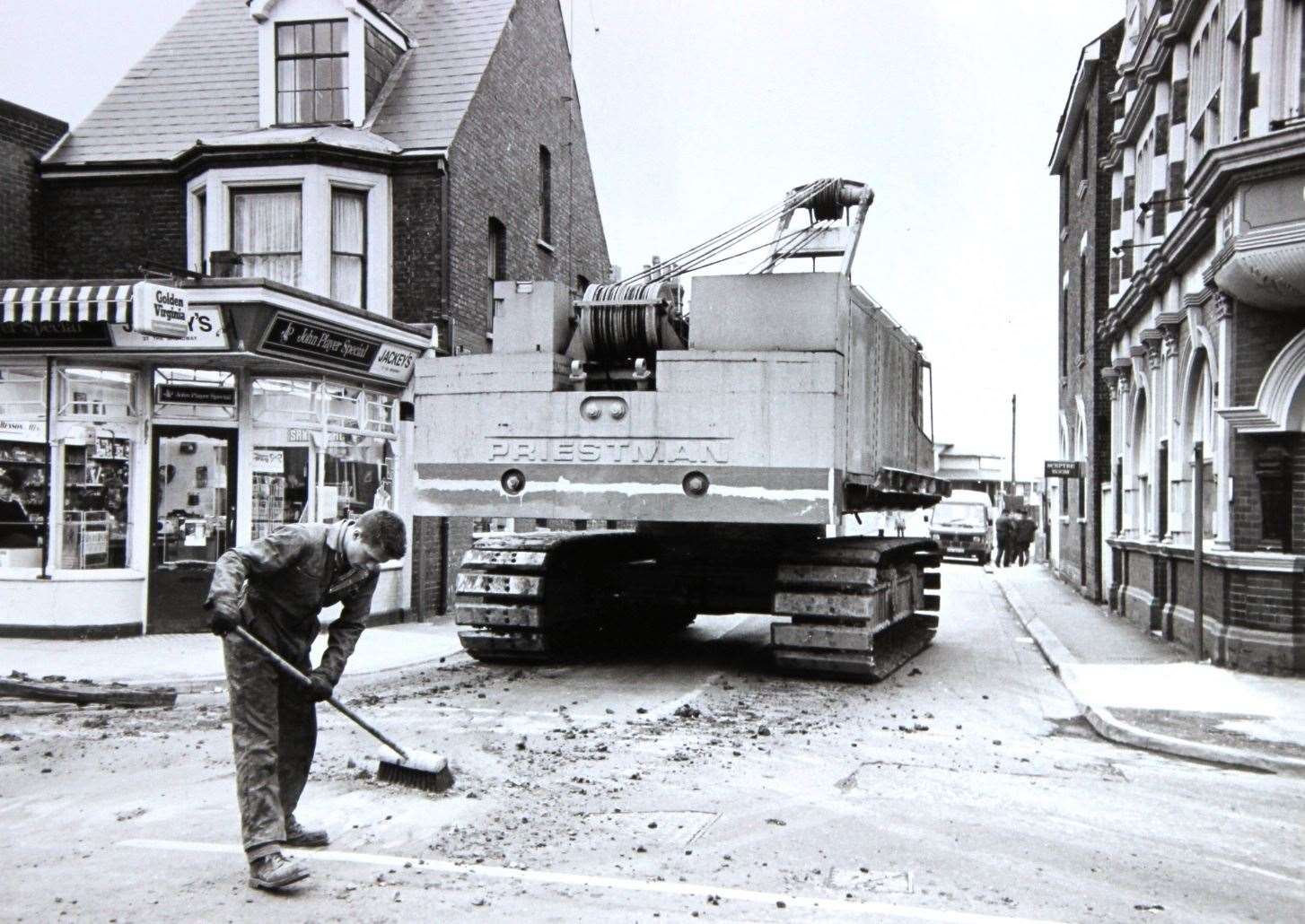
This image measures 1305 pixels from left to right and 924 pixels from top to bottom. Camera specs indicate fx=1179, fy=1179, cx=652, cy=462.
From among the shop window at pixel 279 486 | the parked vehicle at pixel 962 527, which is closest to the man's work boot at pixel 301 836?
the shop window at pixel 279 486

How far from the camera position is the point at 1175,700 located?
10070 mm

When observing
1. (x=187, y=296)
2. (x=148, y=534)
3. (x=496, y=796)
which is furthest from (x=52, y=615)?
(x=496, y=796)

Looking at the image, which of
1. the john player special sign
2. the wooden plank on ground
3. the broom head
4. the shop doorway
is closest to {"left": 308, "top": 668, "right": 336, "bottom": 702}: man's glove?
the broom head

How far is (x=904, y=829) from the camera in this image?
5.94m

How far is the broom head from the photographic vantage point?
6.35 metres

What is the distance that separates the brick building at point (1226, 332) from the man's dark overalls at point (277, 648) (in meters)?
8.91

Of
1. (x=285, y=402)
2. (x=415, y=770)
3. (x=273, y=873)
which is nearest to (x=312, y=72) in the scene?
(x=285, y=402)

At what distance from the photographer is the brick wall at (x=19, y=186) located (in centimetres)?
1619

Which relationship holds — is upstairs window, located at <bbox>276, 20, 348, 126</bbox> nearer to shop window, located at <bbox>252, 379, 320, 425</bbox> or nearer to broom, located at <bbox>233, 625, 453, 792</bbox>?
shop window, located at <bbox>252, 379, 320, 425</bbox>

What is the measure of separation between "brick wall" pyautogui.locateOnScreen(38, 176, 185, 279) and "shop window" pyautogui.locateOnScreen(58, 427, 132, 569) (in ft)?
12.5

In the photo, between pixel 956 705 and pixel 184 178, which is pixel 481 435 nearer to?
pixel 956 705

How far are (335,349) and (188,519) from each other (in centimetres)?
266

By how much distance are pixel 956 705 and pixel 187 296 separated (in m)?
9.20

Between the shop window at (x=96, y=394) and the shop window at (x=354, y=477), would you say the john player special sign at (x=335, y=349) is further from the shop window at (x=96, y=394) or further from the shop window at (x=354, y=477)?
the shop window at (x=96, y=394)
